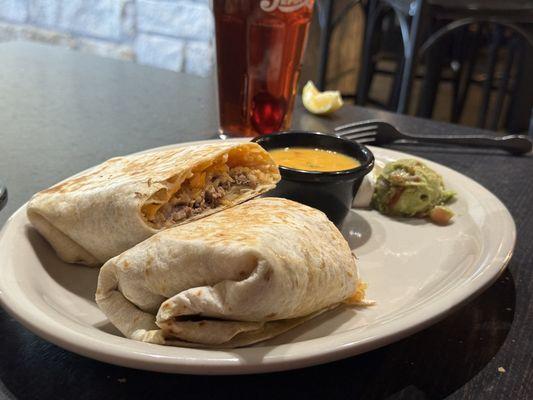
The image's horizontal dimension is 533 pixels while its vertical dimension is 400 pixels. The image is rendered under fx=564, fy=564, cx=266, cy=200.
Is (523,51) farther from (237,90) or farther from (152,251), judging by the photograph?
(152,251)

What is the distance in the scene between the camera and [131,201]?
1.06 meters

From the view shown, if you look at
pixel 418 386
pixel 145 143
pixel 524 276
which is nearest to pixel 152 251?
pixel 418 386

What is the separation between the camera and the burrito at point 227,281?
83 cm

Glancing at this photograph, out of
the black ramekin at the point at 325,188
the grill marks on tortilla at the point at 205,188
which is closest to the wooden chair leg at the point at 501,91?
the black ramekin at the point at 325,188

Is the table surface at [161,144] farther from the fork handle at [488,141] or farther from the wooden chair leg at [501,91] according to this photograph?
the wooden chair leg at [501,91]

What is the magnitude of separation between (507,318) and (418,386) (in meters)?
0.31

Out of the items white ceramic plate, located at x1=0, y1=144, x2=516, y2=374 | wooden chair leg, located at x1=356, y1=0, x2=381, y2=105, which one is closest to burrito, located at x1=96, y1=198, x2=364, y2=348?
white ceramic plate, located at x1=0, y1=144, x2=516, y2=374

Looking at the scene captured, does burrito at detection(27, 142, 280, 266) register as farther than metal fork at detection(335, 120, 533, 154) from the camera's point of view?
No

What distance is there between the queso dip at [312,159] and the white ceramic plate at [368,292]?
139 millimetres

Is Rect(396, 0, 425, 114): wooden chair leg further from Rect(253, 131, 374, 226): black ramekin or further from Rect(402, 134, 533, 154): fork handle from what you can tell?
Rect(253, 131, 374, 226): black ramekin

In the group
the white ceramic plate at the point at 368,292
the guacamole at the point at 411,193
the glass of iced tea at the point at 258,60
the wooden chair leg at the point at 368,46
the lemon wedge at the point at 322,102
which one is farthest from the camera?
the wooden chair leg at the point at 368,46

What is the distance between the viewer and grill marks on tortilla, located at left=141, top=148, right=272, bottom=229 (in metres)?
1.10

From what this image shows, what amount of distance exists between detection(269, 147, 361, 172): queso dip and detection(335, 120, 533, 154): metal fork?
357 millimetres

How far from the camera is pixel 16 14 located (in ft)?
13.8
